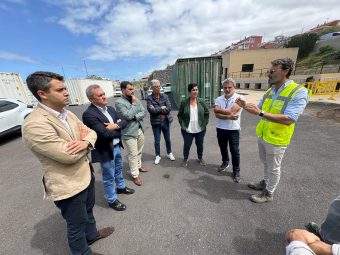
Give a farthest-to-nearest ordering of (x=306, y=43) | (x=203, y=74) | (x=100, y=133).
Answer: (x=306, y=43) → (x=203, y=74) → (x=100, y=133)

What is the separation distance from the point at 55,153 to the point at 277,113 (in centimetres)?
262

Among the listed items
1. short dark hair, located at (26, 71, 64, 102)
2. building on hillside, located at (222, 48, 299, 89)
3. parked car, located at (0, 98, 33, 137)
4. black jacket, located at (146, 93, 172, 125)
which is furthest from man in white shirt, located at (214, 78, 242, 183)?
building on hillside, located at (222, 48, 299, 89)

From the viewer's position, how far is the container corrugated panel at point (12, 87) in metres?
8.75

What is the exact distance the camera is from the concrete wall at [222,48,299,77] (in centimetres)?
2912

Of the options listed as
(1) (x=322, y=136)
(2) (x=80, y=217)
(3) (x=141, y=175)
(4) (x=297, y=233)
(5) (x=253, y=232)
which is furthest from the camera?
(1) (x=322, y=136)

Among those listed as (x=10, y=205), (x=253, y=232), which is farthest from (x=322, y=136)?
(x=10, y=205)

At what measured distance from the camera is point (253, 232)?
2.20 metres

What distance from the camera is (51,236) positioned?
7.61ft

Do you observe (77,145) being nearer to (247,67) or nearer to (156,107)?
(156,107)

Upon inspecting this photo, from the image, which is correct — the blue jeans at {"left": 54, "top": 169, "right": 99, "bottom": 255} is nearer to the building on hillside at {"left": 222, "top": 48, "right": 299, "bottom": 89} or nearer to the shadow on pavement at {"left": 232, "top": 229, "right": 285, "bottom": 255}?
the shadow on pavement at {"left": 232, "top": 229, "right": 285, "bottom": 255}

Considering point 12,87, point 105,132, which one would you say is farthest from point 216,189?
point 12,87

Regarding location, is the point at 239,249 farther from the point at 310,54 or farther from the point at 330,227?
the point at 310,54

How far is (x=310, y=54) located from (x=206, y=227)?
53701 mm

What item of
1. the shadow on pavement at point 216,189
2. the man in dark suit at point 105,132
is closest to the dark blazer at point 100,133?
the man in dark suit at point 105,132
